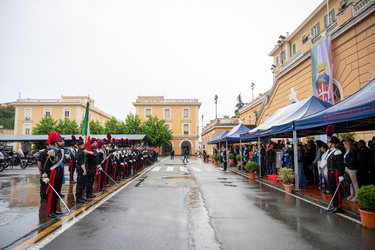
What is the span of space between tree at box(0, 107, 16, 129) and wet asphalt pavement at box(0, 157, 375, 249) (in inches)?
2830

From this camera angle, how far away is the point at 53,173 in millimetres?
6141

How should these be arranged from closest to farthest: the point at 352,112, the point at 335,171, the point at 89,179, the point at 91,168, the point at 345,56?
the point at 352,112
the point at 335,171
the point at 89,179
the point at 91,168
the point at 345,56

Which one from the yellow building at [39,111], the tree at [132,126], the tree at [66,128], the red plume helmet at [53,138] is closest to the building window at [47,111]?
the yellow building at [39,111]

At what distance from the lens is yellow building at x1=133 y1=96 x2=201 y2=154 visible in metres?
63.7

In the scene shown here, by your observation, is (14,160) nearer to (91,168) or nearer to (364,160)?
(91,168)

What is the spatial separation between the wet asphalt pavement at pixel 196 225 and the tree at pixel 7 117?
7189 centimetres

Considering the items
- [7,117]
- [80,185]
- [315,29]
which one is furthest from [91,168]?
[7,117]

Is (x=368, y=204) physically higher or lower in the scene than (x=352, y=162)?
lower

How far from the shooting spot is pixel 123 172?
1302cm

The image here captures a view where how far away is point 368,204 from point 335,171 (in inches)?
69.1

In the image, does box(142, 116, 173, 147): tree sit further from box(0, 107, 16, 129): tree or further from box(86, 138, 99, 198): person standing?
box(86, 138, 99, 198): person standing

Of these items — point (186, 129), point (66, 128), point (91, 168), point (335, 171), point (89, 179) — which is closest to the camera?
point (335, 171)

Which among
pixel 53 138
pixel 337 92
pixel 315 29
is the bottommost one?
pixel 53 138

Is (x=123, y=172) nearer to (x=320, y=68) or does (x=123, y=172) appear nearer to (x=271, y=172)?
(x=271, y=172)
